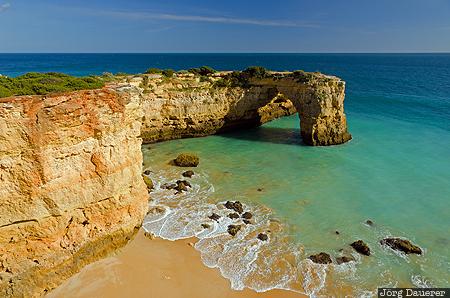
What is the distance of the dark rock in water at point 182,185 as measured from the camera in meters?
21.2

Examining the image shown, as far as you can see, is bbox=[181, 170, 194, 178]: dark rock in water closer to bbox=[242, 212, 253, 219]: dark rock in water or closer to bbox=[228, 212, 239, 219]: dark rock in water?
bbox=[228, 212, 239, 219]: dark rock in water

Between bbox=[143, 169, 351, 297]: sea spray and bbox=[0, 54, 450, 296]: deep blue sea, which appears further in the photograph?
bbox=[0, 54, 450, 296]: deep blue sea

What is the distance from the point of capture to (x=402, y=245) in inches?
605

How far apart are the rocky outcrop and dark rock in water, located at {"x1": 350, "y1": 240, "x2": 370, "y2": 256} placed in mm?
16686

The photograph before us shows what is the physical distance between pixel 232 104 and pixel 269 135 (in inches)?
212

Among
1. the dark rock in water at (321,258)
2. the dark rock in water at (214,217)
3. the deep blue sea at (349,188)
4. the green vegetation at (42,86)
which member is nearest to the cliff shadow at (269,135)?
the deep blue sea at (349,188)

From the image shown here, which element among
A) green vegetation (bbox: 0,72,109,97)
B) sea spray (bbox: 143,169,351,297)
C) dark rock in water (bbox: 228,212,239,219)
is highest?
green vegetation (bbox: 0,72,109,97)

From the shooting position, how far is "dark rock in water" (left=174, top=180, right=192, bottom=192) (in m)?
21.2

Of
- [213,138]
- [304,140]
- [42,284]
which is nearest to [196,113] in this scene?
[213,138]

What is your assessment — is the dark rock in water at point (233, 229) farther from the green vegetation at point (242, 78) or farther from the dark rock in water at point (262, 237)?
the green vegetation at point (242, 78)

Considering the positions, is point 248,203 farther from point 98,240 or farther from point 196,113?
point 196,113

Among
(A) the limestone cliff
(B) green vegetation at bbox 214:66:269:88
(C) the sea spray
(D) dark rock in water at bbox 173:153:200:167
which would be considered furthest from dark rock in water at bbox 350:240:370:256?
(B) green vegetation at bbox 214:66:269:88

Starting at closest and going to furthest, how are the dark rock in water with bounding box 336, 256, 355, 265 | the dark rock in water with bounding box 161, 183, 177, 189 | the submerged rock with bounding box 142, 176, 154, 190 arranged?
1. the dark rock in water with bounding box 336, 256, 355, 265
2. the submerged rock with bounding box 142, 176, 154, 190
3. the dark rock in water with bounding box 161, 183, 177, 189

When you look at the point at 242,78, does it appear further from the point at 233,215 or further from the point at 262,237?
the point at 262,237
